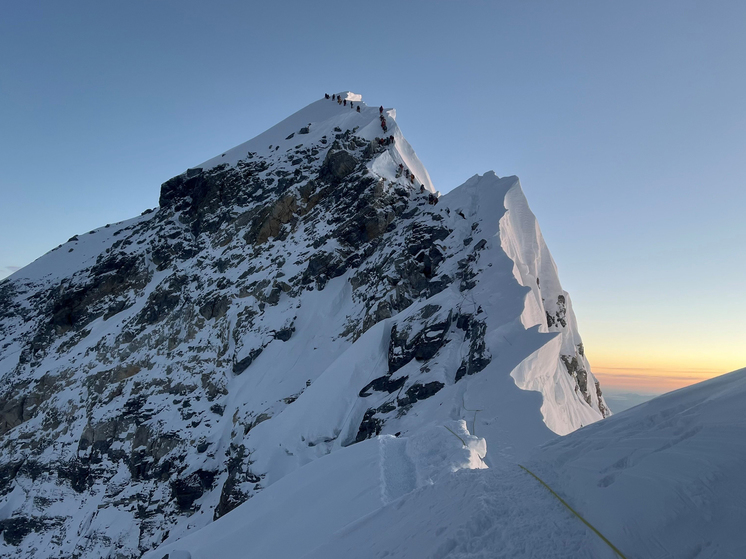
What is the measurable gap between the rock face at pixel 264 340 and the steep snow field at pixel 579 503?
5.95 metres

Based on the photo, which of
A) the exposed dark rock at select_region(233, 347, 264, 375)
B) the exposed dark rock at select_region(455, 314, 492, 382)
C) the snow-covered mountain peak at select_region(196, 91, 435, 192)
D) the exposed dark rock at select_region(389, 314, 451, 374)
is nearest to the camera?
the exposed dark rock at select_region(455, 314, 492, 382)

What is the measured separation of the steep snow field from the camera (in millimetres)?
4035

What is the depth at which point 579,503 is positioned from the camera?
16.7 ft

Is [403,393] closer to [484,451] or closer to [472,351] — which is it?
[472,351]

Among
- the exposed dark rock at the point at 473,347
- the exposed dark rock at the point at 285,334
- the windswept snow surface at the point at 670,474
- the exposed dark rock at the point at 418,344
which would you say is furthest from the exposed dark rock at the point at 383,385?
the windswept snow surface at the point at 670,474

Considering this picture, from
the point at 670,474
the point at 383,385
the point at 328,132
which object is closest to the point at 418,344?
the point at 383,385

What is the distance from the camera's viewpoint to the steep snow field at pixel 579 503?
404cm

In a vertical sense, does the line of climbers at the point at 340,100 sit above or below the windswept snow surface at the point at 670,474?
above

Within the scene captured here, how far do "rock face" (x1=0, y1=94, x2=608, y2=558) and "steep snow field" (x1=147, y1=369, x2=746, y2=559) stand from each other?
5.95m

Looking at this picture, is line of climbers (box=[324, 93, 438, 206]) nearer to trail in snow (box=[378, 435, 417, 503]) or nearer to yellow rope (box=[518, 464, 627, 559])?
trail in snow (box=[378, 435, 417, 503])

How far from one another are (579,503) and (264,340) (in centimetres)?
2718

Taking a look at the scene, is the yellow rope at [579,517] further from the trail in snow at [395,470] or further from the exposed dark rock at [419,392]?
the exposed dark rock at [419,392]

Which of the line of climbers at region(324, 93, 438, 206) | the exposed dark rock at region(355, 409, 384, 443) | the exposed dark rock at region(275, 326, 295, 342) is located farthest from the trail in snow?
the line of climbers at region(324, 93, 438, 206)

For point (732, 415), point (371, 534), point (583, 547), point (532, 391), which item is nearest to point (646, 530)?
point (583, 547)
